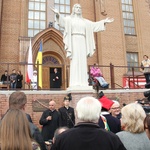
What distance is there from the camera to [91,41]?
26.4 feet

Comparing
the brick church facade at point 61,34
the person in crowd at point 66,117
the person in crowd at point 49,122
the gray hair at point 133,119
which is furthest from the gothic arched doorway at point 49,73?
the gray hair at point 133,119

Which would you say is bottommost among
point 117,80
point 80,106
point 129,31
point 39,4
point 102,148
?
point 102,148

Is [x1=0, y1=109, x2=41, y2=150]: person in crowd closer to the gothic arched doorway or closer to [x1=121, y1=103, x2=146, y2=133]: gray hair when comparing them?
[x1=121, y1=103, x2=146, y2=133]: gray hair

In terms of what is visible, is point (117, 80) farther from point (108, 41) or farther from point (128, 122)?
point (128, 122)

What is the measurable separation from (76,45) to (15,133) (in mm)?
6100

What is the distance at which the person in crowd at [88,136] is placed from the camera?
204cm

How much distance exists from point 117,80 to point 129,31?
16.6 feet

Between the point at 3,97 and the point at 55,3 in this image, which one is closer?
the point at 3,97

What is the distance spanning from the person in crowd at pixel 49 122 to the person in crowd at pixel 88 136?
3.08m

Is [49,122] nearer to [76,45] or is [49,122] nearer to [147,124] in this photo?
[147,124]

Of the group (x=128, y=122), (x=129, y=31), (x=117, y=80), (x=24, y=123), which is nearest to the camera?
(x=24, y=123)

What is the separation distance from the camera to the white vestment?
7.70 metres

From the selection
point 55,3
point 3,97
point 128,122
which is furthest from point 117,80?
point 128,122

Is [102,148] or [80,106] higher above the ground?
[80,106]
